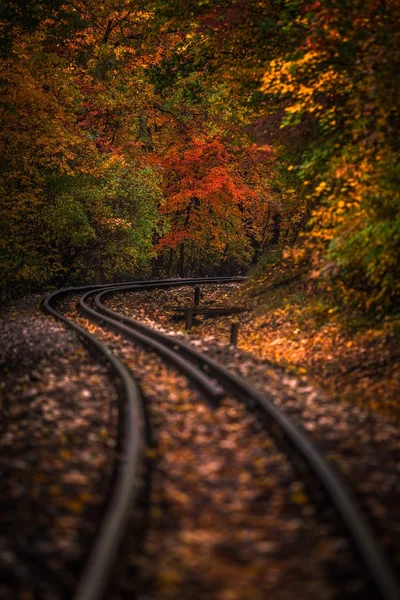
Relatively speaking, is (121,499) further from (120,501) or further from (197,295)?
(197,295)

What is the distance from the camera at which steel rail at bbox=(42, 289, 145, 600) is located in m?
4.03

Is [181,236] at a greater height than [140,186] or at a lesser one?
lesser

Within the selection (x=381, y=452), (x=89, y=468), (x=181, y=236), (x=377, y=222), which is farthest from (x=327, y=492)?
(x=181, y=236)

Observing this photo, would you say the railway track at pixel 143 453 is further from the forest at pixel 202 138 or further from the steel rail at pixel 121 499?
the forest at pixel 202 138

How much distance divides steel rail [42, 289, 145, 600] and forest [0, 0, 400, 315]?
5506mm

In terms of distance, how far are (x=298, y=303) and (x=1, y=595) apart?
13.5 meters

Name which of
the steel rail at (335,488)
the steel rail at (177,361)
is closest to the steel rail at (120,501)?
the steel rail at (177,361)

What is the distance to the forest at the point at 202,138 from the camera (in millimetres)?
11484

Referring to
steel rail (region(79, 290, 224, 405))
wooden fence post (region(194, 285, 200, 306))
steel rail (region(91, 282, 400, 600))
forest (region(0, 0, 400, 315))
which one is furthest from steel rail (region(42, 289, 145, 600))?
wooden fence post (region(194, 285, 200, 306))

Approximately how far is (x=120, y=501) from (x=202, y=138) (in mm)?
30495

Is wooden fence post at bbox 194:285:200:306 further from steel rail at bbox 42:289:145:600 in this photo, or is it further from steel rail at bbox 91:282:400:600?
steel rail at bbox 42:289:145:600

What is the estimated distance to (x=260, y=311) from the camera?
18.4 metres

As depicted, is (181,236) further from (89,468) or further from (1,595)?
(1,595)

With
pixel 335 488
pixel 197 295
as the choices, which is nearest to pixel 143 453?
pixel 335 488
